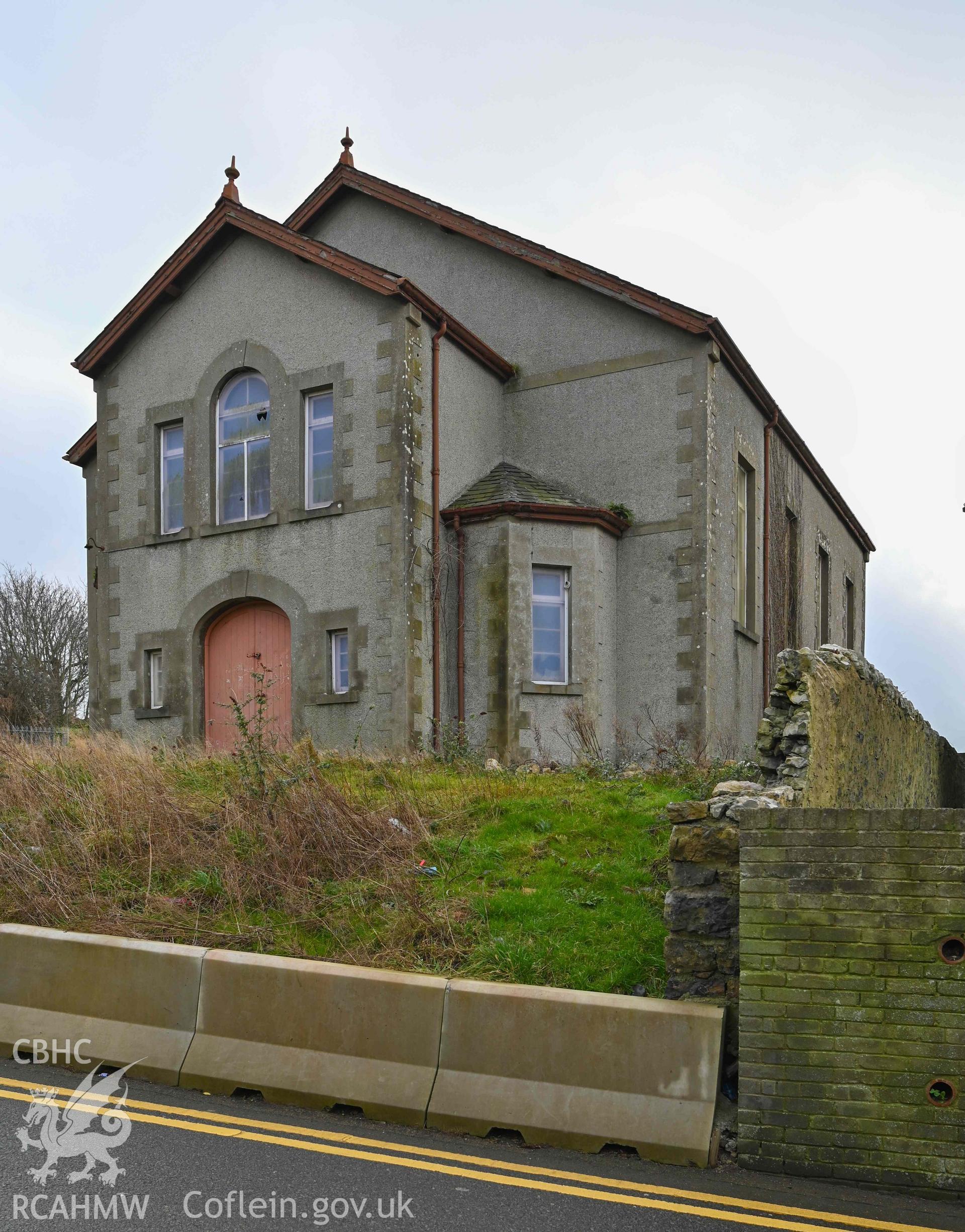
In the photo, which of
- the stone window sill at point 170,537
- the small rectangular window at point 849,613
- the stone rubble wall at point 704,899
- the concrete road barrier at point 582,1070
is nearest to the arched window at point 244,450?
the stone window sill at point 170,537

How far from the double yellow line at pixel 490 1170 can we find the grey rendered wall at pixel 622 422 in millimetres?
12353

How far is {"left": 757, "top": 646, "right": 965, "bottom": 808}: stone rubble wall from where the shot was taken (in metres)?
9.39

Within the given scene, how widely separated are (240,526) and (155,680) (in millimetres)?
3149

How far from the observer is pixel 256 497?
18.4 metres

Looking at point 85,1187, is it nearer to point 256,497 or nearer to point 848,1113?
point 848,1113

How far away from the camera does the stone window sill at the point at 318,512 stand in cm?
1739

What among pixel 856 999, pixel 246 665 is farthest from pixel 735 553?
pixel 856 999

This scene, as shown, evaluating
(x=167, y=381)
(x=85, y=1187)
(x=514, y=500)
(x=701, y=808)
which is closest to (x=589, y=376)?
(x=514, y=500)

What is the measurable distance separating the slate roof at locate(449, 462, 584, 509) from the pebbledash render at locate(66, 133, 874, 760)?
0.23 feet

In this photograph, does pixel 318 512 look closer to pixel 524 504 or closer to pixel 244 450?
pixel 244 450

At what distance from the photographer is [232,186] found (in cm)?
1956

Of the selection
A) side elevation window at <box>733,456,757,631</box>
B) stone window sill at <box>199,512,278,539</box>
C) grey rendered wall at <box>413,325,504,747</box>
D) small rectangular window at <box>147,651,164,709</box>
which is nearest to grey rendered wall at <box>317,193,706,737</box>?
grey rendered wall at <box>413,325,504,747</box>

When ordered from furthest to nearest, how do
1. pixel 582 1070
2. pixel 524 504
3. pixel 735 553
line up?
1. pixel 735 553
2. pixel 524 504
3. pixel 582 1070

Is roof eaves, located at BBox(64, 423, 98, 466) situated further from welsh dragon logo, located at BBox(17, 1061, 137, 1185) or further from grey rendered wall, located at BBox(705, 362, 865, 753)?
welsh dragon logo, located at BBox(17, 1061, 137, 1185)
